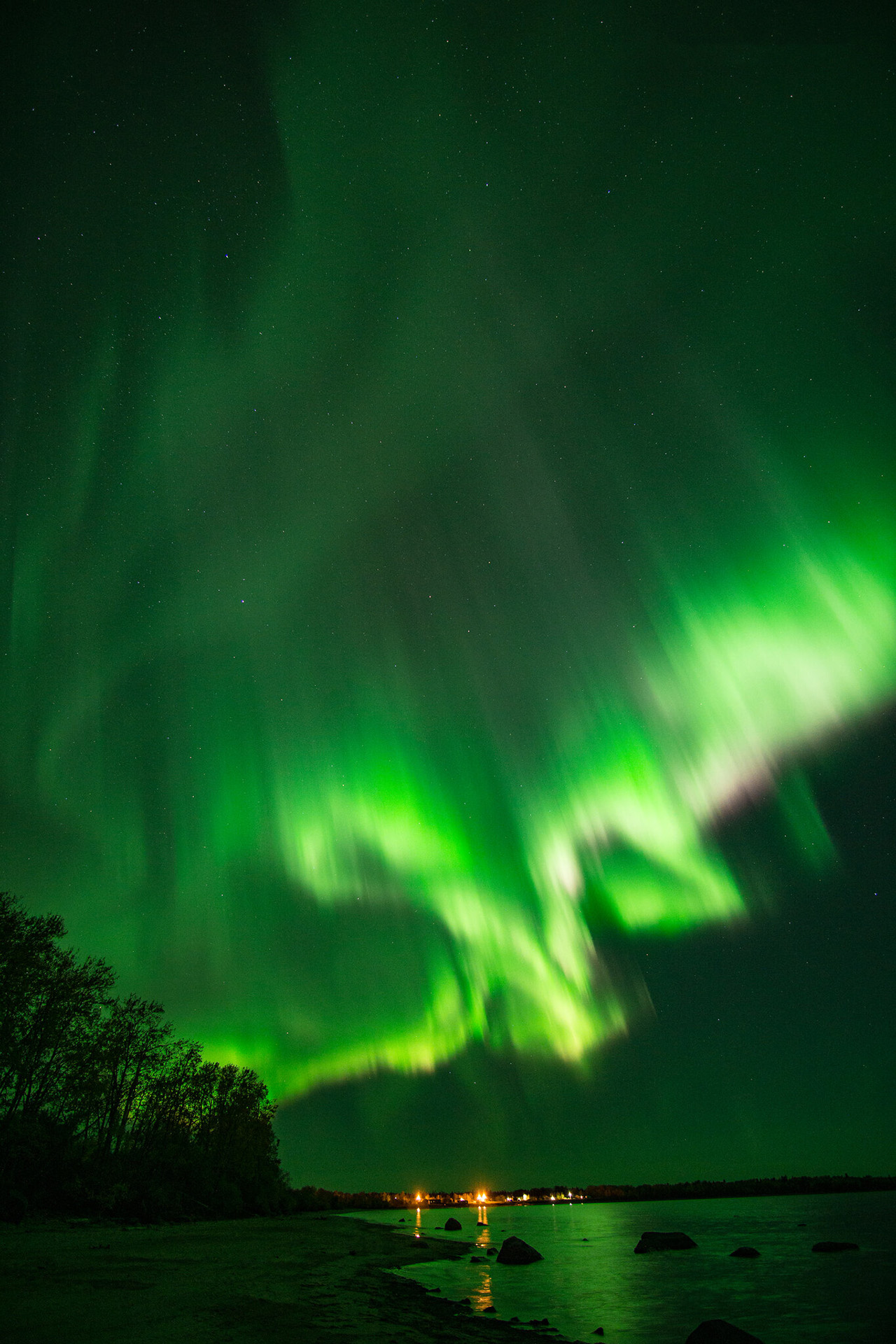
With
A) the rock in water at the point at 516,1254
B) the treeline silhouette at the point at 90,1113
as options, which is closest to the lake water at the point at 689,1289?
the rock in water at the point at 516,1254

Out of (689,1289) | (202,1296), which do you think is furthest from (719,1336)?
(689,1289)

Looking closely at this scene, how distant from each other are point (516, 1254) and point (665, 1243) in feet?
79.6

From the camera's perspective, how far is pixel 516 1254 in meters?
45.6

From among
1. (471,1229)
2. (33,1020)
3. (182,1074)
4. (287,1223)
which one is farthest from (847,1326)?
(471,1229)

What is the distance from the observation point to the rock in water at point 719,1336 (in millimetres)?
18031

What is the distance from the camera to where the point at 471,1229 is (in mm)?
97875

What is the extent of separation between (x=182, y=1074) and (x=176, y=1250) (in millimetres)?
43043

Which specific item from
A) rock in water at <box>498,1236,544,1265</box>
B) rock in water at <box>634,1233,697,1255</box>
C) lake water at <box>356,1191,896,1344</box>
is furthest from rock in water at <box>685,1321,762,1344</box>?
rock in water at <box>634,1233,697,1255</box>

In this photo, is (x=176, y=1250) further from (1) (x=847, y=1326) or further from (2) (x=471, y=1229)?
(2) (x=471, y=1229)

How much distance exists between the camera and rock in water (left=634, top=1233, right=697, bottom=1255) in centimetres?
6128

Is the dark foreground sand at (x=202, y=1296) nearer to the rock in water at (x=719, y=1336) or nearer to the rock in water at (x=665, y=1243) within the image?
the rock in water at (x=719, y=1336)

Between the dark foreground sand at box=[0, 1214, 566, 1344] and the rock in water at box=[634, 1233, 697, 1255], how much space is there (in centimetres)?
3432

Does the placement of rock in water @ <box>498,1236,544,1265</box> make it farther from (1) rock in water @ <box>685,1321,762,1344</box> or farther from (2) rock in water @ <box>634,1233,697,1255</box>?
(1) rock in water @ <box>685,1321,762,1344</box>

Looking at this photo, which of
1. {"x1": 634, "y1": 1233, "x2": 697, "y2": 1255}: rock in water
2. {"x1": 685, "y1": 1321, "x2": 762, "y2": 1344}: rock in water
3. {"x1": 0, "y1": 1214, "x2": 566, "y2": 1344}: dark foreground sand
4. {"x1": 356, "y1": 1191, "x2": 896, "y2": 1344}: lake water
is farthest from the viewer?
{"x1": 634, "y1": 1233, "x2": 697, "y2": 1255}: rock in water
